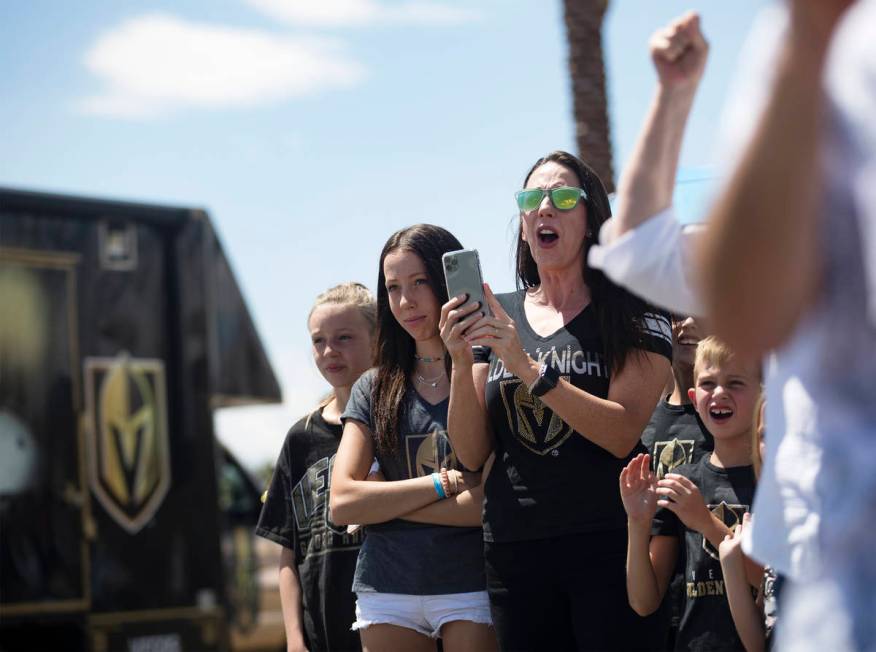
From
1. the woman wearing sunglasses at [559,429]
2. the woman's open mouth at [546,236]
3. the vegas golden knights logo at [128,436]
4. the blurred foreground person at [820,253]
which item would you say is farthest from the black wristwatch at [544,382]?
the vegas golden knights logo at [128,436]

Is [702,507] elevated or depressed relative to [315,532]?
elevated

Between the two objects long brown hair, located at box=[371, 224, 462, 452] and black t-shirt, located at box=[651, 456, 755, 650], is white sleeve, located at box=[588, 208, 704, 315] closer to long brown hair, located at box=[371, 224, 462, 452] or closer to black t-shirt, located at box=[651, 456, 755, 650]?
black t-shirt, located at box=[651, 456, 755, 650]

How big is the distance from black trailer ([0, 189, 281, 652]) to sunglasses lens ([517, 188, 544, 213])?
4025 mm

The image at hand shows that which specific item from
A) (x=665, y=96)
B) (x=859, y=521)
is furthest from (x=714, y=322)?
(x=665, y=96)

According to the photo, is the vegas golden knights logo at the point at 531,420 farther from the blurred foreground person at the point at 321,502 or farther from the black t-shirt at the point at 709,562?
the blurred foreground person at the point at 321,502

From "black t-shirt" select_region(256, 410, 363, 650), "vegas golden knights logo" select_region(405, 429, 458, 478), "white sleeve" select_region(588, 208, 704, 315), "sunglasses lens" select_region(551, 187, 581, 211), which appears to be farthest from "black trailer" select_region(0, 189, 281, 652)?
"white sleeve" select_region(588, 208, 704, 315)

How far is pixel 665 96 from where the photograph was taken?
5.96 feet

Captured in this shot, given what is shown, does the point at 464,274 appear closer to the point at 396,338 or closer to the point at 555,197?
the point at 555,197

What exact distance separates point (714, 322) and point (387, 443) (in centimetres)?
264

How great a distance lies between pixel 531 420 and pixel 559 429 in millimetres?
87

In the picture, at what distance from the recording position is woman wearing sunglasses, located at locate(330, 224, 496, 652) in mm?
3648

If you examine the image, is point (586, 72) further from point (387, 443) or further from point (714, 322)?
point (714, 322)

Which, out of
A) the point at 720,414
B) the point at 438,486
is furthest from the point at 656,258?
the point at 438,486

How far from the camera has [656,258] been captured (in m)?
1.76
